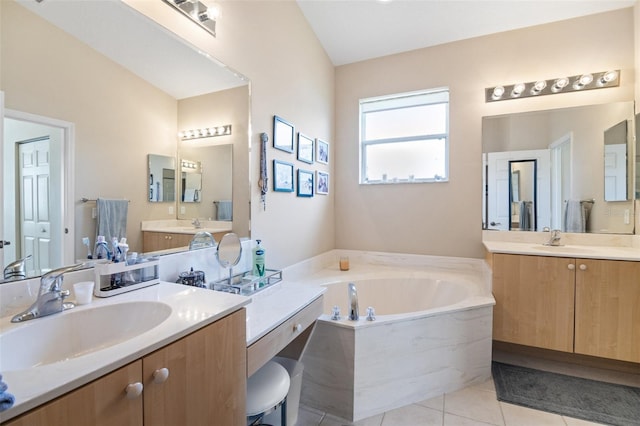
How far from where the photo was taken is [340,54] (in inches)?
124

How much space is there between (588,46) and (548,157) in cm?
95

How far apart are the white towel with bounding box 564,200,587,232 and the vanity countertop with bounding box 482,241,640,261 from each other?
0.15 m

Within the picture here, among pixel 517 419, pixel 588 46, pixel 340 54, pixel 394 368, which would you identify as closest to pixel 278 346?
pixel 394 368

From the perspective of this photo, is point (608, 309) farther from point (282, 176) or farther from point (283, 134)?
point (283, 134)

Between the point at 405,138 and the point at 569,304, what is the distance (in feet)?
6.50

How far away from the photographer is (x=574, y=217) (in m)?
2.52

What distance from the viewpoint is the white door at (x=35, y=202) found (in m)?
0.96

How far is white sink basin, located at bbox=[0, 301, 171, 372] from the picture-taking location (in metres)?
0.78

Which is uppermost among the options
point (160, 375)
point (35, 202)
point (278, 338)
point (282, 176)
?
point (282, 176)

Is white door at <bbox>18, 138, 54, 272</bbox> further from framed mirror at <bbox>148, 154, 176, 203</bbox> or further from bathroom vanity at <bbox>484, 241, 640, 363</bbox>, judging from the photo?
bathroom vanity at <bbox>484, 241, 640, 363</bbox>

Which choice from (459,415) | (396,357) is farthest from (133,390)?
(459,415)

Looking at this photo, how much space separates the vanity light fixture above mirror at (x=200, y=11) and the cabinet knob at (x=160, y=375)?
1.61 meters

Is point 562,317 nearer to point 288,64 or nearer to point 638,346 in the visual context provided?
point 638,346

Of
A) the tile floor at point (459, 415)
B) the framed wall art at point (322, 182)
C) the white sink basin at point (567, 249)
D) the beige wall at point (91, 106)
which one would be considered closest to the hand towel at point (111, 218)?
the beige wall at point (91, 106)
